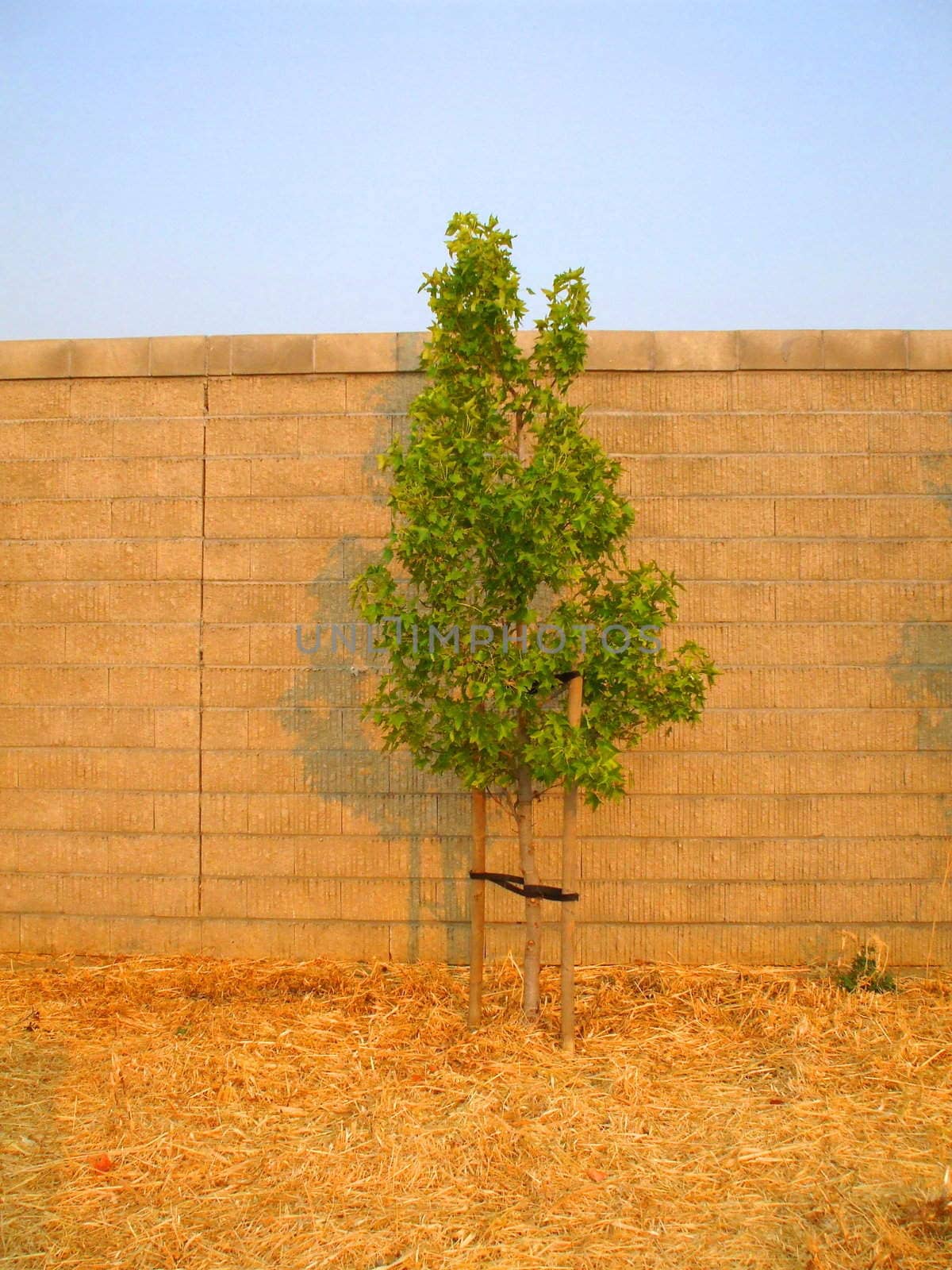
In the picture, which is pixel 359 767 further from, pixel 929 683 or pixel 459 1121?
pixel 929 683

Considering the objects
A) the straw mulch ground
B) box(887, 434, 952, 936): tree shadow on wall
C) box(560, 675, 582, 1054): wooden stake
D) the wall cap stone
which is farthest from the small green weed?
the wall cap stone

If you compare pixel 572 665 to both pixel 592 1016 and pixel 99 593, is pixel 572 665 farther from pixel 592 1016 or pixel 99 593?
pixel 99 593

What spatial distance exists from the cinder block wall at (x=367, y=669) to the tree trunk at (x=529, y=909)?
0.60 meters

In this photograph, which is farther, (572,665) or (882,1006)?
(882,1006)

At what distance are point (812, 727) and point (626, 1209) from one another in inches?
92.9

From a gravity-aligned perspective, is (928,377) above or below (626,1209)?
above

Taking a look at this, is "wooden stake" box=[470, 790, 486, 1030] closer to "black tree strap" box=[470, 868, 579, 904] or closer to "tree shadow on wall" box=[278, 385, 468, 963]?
"black tree strap" box=[470, 868, 579, 904]

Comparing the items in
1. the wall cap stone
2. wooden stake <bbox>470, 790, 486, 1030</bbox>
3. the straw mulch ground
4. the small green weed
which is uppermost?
the wall cap stone

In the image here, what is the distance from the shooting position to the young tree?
3545 mm

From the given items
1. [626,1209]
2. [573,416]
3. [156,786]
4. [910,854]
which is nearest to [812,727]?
[910,854]

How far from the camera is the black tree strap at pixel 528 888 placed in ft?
12.2

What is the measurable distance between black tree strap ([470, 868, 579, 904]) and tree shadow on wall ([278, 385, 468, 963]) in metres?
0.71

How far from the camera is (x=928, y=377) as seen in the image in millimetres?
4586

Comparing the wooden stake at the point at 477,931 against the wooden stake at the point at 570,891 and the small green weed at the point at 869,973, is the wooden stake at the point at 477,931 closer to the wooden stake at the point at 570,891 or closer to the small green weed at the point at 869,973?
the wooden stake at the point at 570,891
